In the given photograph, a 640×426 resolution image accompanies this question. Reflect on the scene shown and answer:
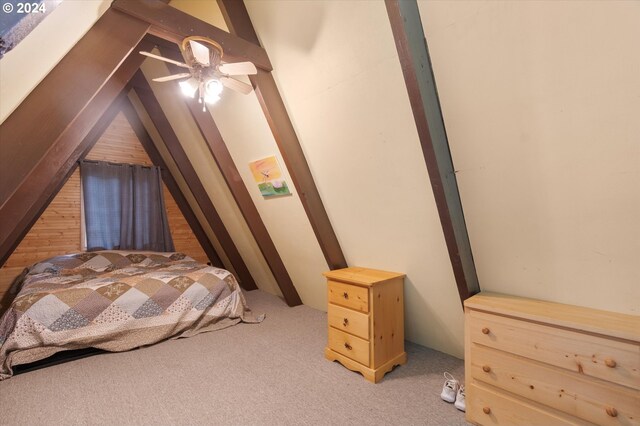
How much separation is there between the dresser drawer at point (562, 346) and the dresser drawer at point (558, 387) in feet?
0.13

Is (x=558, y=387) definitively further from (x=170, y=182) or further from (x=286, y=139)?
(x=170, y=182)

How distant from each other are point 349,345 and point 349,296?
0.34 metres

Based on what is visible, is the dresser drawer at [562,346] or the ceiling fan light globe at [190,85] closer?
the dresser drawer at [562,346]

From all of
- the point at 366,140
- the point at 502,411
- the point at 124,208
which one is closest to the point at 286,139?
the point at 366,140

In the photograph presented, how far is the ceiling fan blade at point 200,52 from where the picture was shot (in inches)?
62.5

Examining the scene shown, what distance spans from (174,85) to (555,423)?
3769mm

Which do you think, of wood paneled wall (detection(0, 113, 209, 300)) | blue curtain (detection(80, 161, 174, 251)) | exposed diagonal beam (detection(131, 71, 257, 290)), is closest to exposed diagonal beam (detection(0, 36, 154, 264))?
exposed diagonal beam (detection(131, 71, 257, 290))

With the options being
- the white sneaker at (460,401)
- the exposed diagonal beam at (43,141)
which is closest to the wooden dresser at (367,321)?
the white sneaker at (460,401)

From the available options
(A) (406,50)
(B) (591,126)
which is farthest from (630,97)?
(A) (406,50)

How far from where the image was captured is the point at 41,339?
228 cm

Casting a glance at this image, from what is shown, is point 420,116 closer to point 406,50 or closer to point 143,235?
point 406,50

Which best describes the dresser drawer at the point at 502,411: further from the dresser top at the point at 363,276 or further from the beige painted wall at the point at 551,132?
the dresser top at the point at 363,276

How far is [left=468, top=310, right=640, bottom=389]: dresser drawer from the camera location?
1.15m

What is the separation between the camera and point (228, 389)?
192 centimetres
